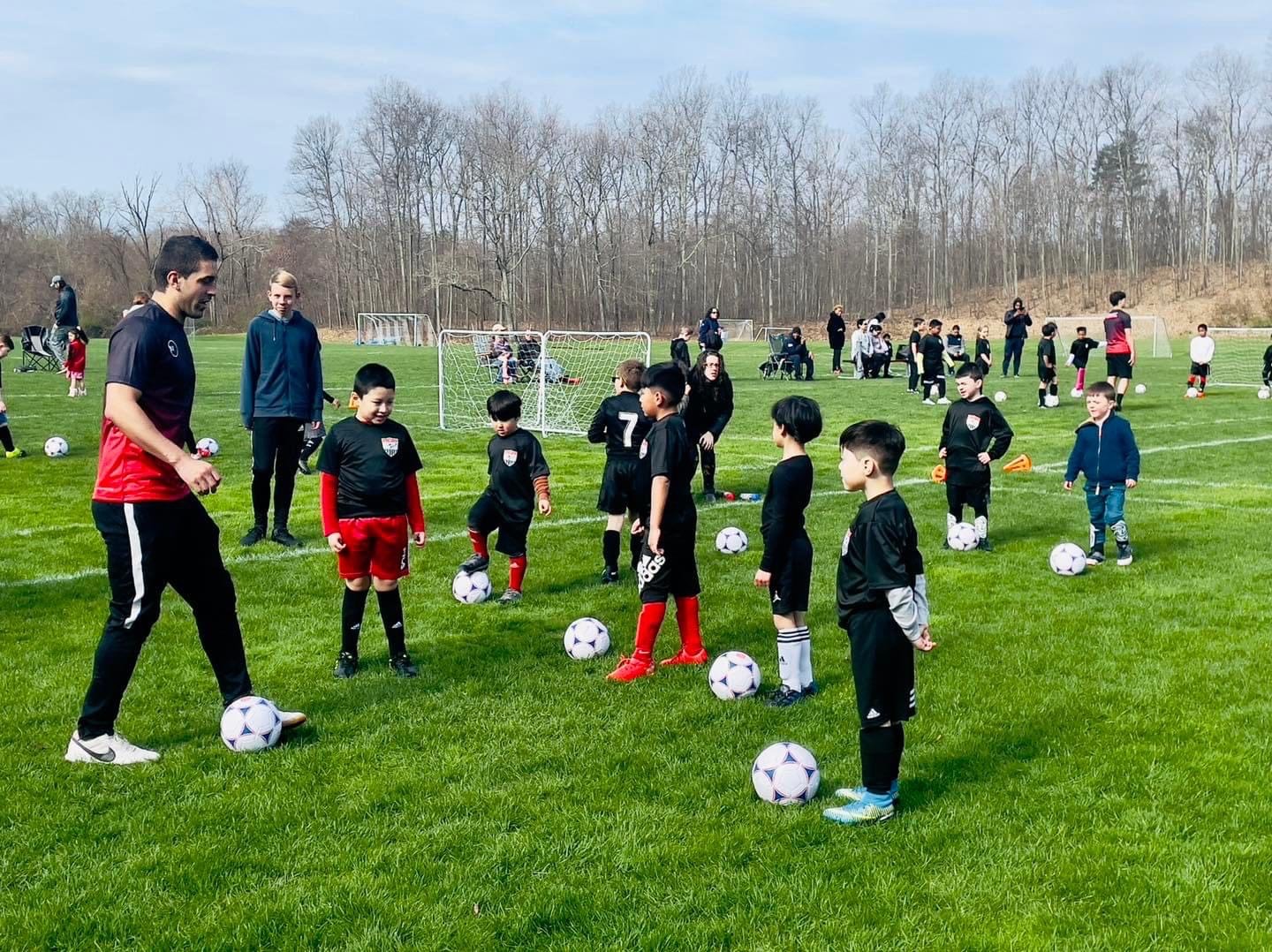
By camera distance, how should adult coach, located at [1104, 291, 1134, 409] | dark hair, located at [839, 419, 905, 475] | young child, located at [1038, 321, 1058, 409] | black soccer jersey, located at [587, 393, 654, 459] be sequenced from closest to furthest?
dark hair, located at [839, 419, 905, 475] → black soccer jersey, located at [587, 393, 654, 459] → adult coach, located at [1104, 291, 1134, 409] → young child, located at [1038, 321, 1058, 409]

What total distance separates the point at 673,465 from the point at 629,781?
1.90 meters

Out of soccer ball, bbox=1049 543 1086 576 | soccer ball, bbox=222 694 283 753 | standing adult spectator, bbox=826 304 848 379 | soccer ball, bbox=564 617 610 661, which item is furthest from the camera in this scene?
standing adult spectator, bbox=826 304 848 379

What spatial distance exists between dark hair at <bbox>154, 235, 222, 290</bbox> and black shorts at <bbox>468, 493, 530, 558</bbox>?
3.30 m

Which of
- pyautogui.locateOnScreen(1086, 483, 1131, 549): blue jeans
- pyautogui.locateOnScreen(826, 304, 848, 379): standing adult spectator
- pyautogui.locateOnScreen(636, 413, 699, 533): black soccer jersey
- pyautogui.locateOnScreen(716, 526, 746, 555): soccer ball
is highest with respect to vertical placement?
pyautogui.locateOnScreen(826, 304, 848, 379): standing adult spectator

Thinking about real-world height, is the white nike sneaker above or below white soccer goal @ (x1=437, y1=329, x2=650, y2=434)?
below

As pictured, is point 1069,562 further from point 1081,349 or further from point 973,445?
point 1081,349

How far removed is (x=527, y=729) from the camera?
519 centimetres

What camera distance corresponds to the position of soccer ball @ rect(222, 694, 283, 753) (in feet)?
15.9

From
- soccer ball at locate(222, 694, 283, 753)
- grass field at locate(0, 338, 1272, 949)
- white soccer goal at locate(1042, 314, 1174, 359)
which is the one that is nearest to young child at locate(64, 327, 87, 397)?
grass field at locate(0, 338, 1272, 949)

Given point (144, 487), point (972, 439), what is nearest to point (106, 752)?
point (144, 487)

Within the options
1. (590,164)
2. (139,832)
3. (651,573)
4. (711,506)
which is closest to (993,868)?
(651,573)

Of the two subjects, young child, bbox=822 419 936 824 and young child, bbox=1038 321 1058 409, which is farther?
young child, bbox=1038 321 1058 409

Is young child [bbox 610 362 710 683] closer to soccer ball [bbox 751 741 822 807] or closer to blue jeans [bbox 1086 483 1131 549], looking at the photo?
soccer ball [bbox 751 741 822 807]

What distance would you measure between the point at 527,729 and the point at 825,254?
7732 centimetres
